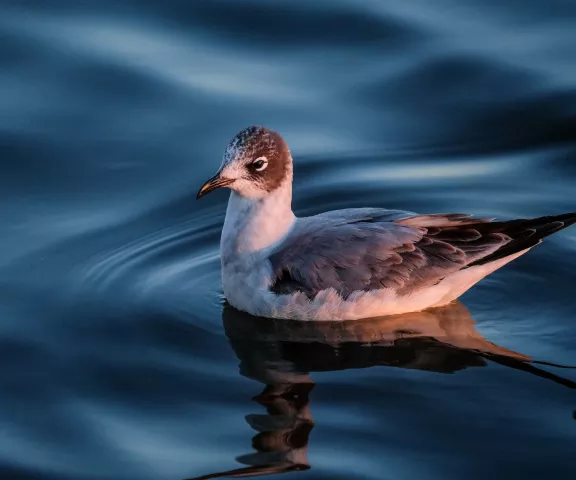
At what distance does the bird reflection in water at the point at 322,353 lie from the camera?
8586 millimetres

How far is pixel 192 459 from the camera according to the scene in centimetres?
817

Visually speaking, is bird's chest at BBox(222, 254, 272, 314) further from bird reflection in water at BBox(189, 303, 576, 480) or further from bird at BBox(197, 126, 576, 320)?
bird reflection in water at BBox(189, 303, 576, 480)

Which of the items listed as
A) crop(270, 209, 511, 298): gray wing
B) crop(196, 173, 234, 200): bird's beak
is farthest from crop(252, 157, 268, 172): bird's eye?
crop(270, 209, 511, 298): gray wing

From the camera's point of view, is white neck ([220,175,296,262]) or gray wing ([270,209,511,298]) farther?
white neck ([220,175,296,262])

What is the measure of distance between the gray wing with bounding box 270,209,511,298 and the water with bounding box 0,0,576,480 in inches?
14.9

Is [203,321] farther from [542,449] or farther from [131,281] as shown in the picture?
[542,449]

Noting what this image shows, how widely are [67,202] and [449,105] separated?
14.7 ft

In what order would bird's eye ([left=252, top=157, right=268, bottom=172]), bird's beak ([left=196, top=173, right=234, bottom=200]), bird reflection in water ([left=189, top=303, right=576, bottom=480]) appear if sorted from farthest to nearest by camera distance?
1. bird's eye ([left=252, top=157, right=268, bottom=172])
2. bird's beak ([left=196, top=173, right=234, bottom=200])
3. bird reflection in water ([left=189, top=303, right=576, bottom=480])

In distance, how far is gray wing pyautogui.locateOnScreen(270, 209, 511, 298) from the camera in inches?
394

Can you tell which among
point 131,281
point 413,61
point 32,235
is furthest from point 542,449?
point 413,61

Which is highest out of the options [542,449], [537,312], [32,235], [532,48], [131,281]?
[532,48]

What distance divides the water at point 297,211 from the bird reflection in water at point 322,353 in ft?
0.07

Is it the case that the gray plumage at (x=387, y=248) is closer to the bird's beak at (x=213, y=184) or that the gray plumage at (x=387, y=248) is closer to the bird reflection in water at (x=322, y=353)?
the bird reflection in water at (x=322, y=353)

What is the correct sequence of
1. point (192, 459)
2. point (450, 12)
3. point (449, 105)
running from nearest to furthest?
point (192, 459) → point (449, 105) → point (450, 12)
